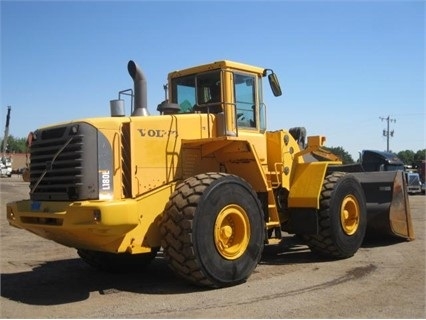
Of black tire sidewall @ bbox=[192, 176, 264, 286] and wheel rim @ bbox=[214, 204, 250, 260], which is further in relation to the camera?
wheel rim @ bbox=[214, 204, 250, 260]

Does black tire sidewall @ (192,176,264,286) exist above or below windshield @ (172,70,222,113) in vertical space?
below

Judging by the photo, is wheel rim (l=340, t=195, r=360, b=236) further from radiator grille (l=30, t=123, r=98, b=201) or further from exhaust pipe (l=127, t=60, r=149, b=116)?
radiator grille (l=30, t=123, r=98, b=201)

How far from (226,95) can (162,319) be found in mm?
3722

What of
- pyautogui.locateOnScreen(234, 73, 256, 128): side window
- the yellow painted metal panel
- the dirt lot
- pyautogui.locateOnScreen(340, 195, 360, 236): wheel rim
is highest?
pyautogui.locateOnScreen(234, 73, 256, 128): side window

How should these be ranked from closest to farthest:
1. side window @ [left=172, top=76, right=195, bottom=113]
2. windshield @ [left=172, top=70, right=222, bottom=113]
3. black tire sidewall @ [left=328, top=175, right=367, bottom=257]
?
1. windshield @ [left=172, top=70, right=222, bottom=113]
2. side window @ [left=172, top=76, right=195, bottom=113]
3. black tire sidewall @ [left=328, top=175, right=367, bottom=257]

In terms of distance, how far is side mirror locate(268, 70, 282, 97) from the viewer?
326 inches

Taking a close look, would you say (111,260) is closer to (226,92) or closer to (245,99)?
(226,92)

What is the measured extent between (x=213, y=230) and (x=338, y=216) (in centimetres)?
302

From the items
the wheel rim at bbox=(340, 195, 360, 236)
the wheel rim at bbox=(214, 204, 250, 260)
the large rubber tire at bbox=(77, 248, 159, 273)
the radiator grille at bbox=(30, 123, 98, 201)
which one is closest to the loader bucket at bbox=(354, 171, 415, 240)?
the wheel rim at bbox=(340, 195, 360, 236)

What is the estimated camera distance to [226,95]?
776 cm

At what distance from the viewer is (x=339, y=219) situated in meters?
8.63

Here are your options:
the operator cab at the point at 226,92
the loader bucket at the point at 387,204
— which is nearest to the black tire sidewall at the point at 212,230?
A: the operator cab at the point at 226,92

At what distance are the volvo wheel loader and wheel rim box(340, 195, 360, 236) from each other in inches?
1.0

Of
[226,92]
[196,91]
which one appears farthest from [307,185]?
[196,91]
